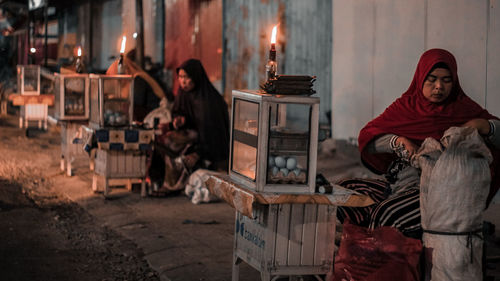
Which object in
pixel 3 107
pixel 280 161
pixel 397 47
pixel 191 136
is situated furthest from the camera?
pixel 3 107

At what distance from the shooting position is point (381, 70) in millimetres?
9727

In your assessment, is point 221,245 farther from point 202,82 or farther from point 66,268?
point 202,82

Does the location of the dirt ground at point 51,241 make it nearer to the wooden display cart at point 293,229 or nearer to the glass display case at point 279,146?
the wooden display cart at point 293,229

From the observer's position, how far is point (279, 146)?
4.38 m

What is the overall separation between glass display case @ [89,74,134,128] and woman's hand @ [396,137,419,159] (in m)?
4.41

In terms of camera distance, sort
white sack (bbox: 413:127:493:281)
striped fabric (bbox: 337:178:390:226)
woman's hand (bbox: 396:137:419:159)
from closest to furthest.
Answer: white sack (bbox: 413:127:493:281) → woman's hand (bbox: 396:137:419:159) → striped fabric (bbox: 337:178:390:226)

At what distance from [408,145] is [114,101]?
15.3 ft

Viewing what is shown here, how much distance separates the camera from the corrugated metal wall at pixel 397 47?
7.67 metres

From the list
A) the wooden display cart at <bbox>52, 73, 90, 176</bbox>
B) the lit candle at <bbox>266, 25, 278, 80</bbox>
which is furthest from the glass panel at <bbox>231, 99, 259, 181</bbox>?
the wooden display cart at <bbox>52, 73, 90, 176</bbox>

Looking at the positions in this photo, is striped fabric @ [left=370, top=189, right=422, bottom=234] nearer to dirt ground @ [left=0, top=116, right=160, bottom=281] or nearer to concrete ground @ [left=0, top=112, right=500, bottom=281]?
concrete ground @ [left=0, top=112, right=500, bottom=281]

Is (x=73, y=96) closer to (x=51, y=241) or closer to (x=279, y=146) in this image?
(x=51, y=241)

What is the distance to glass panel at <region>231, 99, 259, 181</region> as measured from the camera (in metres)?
4.44

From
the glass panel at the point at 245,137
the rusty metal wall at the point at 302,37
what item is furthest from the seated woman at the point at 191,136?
the glass panel at the point at 245,137

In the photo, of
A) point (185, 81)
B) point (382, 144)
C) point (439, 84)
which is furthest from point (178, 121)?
point (439, 84)
